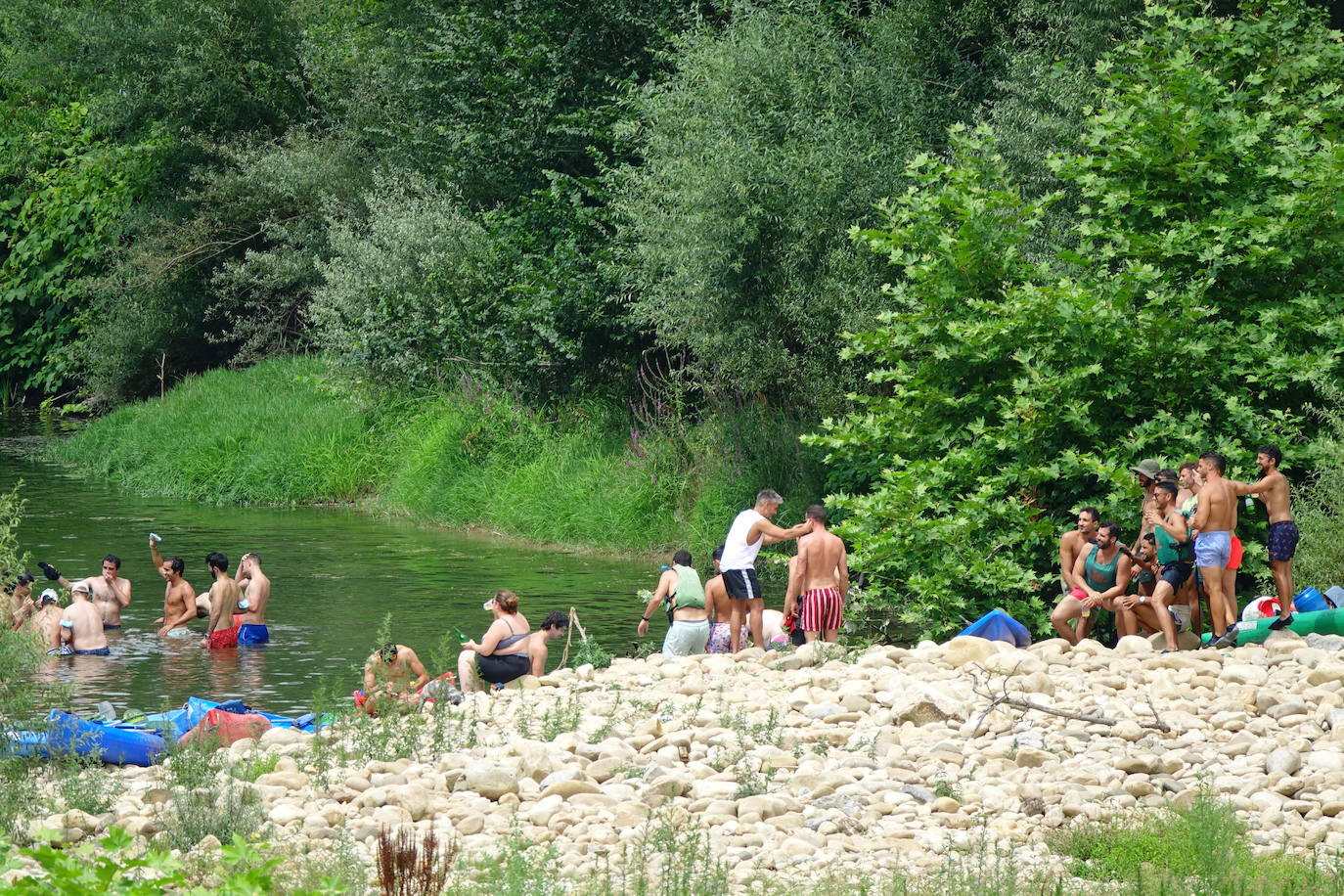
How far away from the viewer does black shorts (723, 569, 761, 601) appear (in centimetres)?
1507

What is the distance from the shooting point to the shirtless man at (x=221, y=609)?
1698 centimetres

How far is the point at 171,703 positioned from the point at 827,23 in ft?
42.8

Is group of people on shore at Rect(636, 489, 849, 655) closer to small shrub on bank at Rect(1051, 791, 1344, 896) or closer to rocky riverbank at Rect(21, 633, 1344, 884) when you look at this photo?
rocky riverbank at Rect(21, 633, 1344, 884)

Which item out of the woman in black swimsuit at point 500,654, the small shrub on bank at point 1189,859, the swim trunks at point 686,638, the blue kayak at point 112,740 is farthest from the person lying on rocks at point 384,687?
the small shrub on bank at point 1189,859

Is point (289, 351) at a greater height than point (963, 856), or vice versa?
point (289, 351)

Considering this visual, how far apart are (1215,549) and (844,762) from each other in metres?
5.32

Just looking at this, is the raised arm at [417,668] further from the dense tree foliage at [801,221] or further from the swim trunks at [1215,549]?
the swim trunks at [1215,549]

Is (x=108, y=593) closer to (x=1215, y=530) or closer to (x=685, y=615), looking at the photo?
(x=685, y=615)

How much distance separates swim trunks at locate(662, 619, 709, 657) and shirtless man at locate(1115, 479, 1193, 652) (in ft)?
12.4

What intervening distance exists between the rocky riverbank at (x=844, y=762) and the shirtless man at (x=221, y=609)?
5.84 meters

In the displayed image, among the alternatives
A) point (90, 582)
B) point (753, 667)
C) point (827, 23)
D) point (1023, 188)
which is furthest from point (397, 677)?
point (827, 23)

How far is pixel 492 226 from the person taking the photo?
27266 mm

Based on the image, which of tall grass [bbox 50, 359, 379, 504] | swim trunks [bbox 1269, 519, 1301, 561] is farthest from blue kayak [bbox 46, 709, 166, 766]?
tall grass [bbox 50, 359, 379, 504]

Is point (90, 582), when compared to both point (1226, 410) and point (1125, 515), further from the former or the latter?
point (1226, 410)
